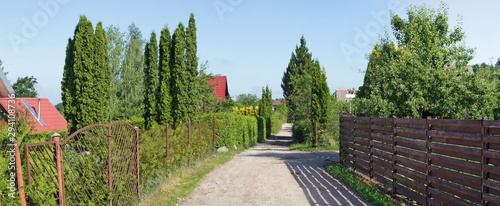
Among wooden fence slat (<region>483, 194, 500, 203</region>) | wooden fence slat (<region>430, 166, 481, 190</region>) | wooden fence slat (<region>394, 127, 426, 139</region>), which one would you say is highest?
wooden fence slat (<region>394, 127, 426, 139</region>)

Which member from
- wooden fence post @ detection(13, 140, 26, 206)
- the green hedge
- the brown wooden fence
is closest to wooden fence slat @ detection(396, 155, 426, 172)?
the brown wooden fence

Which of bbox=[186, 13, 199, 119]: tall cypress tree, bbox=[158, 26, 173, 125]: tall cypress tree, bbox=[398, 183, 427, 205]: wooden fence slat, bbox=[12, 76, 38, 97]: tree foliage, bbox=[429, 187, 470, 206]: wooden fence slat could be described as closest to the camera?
bbox=[429, 187, 470, 206]: wooden fence slat

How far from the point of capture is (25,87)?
43.5 m

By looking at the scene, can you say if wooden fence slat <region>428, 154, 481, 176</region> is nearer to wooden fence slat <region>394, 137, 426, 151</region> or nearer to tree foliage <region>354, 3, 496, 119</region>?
wooden fence slat <region>394, 137, 426, 151</region>

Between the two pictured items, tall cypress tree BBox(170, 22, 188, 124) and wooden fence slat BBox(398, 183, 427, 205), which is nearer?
wooden fence slat BBox(398, 183, 427, 205)

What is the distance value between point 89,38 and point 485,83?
54.1ft

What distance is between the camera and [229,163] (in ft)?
44.6

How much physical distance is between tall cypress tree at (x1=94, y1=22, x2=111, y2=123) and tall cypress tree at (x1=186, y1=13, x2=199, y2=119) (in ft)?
12.3

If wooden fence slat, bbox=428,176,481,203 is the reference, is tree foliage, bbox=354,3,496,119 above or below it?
above

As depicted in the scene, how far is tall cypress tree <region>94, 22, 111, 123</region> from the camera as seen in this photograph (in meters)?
15.4

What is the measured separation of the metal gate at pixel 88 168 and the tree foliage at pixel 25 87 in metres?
43.4

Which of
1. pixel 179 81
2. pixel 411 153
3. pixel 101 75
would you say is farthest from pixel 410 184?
pixel 101 75

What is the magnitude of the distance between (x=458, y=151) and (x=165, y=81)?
13562 mm

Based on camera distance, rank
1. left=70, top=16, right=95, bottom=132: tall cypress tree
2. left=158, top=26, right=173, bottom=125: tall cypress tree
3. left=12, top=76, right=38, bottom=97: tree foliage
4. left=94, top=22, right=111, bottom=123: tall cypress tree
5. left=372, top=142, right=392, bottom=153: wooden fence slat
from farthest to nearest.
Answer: left=12, top=76, right=38, bottom=97: tree foliage, left=158, top=26, right=173, bottom=125: tall cypress tree, left=94, top=22, right=111, bottom=123: tall cypress tree, left=70, top=16, right=95, bottom=132: tall cypress tree, left=372, top=142, right=392, bottom=153: wooden fence slat
